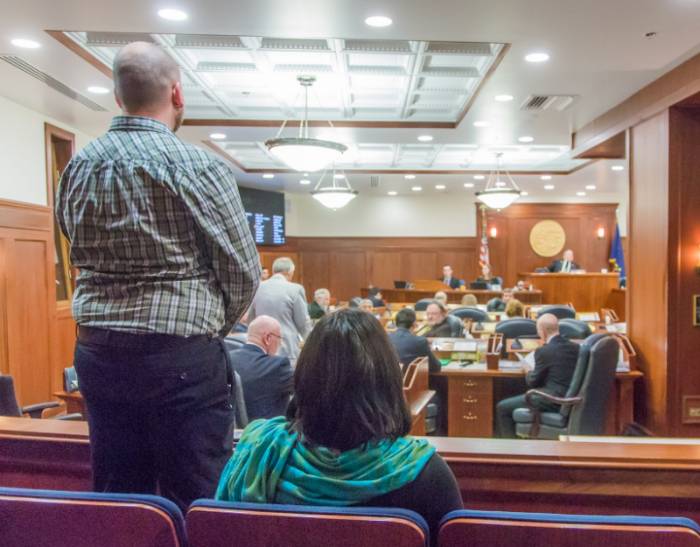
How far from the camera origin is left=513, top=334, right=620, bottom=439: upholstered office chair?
4508 millimetres

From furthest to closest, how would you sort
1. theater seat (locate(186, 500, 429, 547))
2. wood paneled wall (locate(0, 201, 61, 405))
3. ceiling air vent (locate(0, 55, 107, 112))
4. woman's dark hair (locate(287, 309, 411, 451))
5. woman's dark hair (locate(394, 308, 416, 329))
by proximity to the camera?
1. wood paneled wall (locate(0, 201, 61, 405))
2. woman's dark hair (locate(394, 308, 416, 329))
3. ceiling air vent (locate(0, 55, 107, 112))
4. woman's dark hair (locate(287, 309, 411, 451))
5. theater seat (locate(186, 500, 429, 547))

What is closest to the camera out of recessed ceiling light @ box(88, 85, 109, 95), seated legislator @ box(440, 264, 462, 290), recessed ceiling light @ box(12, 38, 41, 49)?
recessed ceiling light @ box(12, 38, 41, 49)

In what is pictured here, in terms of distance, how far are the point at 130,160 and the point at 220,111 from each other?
20.1 feet

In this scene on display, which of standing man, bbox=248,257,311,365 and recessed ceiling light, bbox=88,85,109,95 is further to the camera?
recessed ceiling light, bbox=88,85,109,95

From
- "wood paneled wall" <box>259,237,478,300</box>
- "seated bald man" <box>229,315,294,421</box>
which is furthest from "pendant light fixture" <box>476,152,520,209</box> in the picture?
"seated bald man" <box>229,315,294,421</box>

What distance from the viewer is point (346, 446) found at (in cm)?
116

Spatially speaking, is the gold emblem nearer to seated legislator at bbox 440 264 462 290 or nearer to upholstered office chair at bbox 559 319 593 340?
seated legislator at bbox 440 264 462 290

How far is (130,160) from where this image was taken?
127 cm

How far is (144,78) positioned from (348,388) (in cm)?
76

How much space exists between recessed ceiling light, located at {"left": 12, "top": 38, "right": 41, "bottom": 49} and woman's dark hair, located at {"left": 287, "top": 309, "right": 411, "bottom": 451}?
4.20 m

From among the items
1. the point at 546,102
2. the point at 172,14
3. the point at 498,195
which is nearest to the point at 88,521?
the point at 172,14

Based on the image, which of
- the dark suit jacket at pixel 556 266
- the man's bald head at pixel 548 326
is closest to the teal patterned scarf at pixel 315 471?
the man's bald head at pixel 548 326

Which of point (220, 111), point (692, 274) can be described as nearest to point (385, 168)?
point (220, 111)

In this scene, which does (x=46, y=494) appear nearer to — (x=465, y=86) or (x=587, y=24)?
(x=587, y=24)
